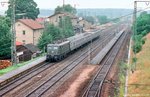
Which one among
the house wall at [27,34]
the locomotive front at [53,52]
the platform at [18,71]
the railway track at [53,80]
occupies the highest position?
the house wall at [27,34]

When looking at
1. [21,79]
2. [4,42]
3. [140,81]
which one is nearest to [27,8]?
[4,42]

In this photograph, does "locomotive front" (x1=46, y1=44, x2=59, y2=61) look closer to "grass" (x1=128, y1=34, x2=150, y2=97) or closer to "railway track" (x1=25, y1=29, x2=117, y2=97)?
"railway track" (x1=25, y1=29, x2=117, y2=97)

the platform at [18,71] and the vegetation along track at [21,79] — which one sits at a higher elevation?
the platform at [18,71]

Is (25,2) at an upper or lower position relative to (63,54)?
upper

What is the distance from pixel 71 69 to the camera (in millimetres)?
39875

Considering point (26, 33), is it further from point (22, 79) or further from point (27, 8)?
point (22, 79)

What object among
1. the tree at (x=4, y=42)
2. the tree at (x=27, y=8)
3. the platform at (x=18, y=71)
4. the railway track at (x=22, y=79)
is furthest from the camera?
the tree at (x=27, y=8)

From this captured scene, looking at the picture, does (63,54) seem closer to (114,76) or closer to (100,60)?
(100,60)

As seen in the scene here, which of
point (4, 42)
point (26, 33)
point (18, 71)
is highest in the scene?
point (26, 33)

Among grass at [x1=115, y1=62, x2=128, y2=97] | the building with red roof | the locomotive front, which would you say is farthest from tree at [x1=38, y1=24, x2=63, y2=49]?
grass at [x1=115, y1=62, x2=128, y2=97]

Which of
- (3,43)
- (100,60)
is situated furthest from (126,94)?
(3,43)

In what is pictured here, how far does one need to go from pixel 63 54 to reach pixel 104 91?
21202mm

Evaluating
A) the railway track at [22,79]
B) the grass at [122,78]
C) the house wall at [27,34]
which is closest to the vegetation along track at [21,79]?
the railway track at [22,79]

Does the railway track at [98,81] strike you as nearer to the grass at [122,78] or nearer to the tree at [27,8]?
the grass at [122,78]
